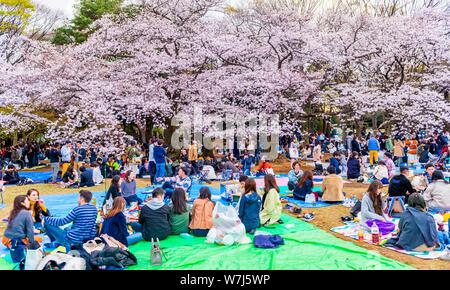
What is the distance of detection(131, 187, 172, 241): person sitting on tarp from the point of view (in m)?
6.80

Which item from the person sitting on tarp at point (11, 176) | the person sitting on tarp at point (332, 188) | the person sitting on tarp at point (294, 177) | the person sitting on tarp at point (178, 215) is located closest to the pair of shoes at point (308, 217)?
the person sitting on tarp at point (332, 188)

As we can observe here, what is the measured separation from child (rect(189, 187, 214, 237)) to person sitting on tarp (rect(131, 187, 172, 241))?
22.6 inches

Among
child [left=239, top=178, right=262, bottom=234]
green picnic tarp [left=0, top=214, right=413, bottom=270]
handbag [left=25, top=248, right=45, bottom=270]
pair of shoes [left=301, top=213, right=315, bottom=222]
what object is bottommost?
green picnic tarp [left=0, top=214, right=413, bottom=270]

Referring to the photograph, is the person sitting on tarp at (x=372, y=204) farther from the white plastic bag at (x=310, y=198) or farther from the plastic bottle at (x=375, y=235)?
the white plastic bag at (x=310, y=198)

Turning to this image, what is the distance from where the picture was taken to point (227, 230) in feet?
22.5

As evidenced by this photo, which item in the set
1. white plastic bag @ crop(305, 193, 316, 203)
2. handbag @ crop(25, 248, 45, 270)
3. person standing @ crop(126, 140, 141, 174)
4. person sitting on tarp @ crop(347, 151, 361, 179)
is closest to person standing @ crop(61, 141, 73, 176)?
person standing @ crop(126, 140, 141, 174)

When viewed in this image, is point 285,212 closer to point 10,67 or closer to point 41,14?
point 10,67

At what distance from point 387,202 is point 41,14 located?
86.7 feet

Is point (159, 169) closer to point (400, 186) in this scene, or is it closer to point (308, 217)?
point (308, 217)

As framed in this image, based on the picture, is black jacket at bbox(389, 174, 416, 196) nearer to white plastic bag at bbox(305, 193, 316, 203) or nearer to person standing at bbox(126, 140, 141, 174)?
white plastic bag at bbox(305, 193, 316, 203)

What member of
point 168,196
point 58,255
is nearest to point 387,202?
point 168,196

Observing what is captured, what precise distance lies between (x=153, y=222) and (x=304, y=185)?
4.61 metres

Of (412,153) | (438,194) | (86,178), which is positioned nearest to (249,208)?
(438,194)

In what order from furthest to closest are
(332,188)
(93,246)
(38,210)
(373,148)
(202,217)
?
(373,148), (332,188), (38,210), (202,217), (93,246)
